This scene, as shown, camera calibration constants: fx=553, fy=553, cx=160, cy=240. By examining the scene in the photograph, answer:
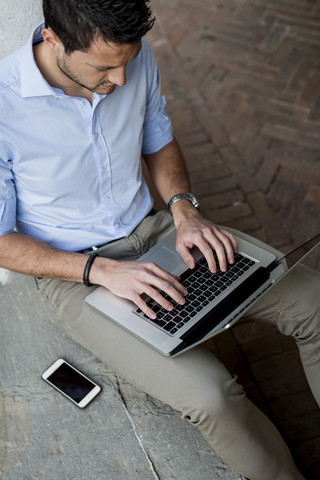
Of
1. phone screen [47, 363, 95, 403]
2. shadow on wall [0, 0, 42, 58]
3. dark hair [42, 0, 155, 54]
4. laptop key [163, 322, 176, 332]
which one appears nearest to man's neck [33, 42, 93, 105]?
dark hair [42, 0, 155, 54]

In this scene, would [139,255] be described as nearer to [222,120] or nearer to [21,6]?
[21,6]

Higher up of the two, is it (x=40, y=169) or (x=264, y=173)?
(x=40, y=169)

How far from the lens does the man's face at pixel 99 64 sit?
5.22ft

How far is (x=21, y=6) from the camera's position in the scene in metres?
2.08

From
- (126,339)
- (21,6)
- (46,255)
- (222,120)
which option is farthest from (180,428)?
(222,120)

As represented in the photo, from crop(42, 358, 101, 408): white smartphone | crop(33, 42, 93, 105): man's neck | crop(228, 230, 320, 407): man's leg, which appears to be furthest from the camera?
crop(42, 358, 101, 408): white smartphone

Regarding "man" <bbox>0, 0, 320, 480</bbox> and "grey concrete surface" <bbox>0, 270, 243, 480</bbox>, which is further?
"grey concrete surface" <bbox>0, 270, 243, 480</bbox>

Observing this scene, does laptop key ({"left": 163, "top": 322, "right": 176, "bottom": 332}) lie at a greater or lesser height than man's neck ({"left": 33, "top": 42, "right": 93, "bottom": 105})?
lesser

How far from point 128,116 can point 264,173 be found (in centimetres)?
165

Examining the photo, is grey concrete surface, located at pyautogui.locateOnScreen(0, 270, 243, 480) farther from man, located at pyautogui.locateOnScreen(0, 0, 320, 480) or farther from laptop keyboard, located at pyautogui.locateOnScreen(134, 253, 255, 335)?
laptop keyboard, located at pyautogui.locateOnScreen(134, 253, 255, 335)

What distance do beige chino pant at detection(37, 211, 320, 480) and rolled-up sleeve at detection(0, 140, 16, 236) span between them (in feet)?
0.97

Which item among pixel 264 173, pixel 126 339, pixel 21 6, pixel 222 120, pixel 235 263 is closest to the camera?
pixel 126 339

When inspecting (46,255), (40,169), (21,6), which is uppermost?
(21,6)

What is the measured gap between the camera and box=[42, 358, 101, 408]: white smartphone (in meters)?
2.00
